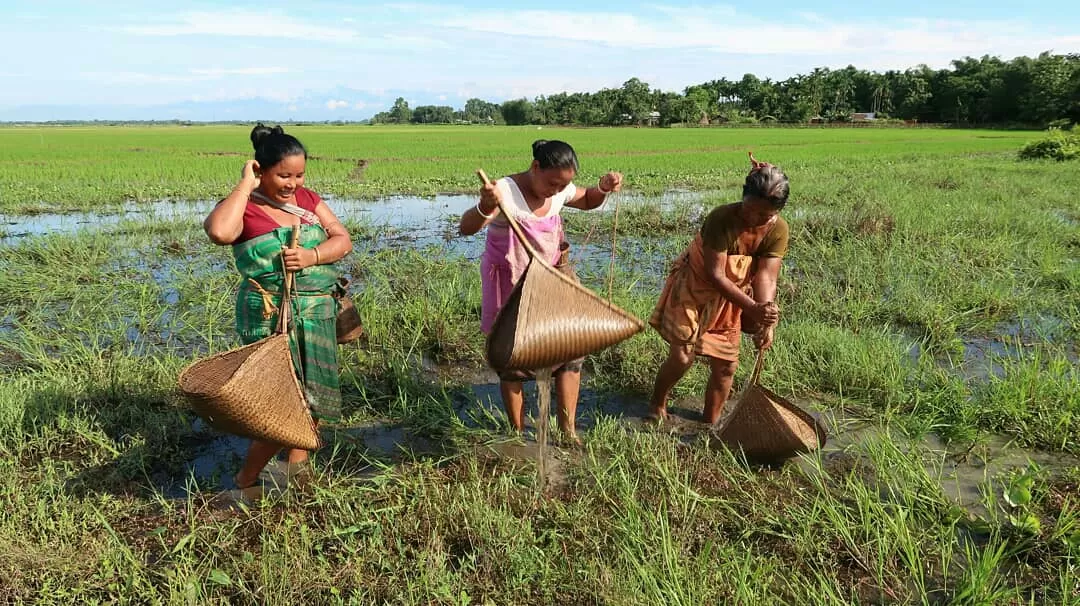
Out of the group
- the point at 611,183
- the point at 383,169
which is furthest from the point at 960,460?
the point at 383,169

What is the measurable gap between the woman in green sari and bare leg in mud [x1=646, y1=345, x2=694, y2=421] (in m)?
1.44

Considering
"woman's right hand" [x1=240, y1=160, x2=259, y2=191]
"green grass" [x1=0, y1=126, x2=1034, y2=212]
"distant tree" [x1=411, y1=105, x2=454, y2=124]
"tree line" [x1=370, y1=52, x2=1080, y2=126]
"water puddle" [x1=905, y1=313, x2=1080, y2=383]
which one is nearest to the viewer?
"woman's right hand" [x1=240, y1=160, x2=259, y2=191]

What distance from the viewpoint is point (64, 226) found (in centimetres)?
727

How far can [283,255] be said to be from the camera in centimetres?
194

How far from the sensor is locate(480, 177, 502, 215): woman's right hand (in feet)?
6.50

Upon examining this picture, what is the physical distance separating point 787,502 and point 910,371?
4.62 ft

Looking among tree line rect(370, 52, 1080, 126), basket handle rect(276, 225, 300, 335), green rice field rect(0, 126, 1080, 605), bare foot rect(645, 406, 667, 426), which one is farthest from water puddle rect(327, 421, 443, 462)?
tree line rect(370, 52, 1080, 126)

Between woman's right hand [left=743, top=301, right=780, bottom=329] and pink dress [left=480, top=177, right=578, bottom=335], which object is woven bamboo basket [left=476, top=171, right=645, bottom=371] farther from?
woman's right hand [left=743, top=301, right=780, bottom=329]

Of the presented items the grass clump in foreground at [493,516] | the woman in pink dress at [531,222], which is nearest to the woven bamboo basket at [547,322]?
the woman in pink dress at [531,222]

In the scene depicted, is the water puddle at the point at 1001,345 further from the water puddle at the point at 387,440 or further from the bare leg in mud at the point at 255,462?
the bare leg in mud at the point at 255,462

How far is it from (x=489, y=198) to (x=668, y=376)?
1.25m

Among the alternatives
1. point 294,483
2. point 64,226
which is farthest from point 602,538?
point 64,226

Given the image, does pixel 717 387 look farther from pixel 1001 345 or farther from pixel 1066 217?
pixel 1066 217

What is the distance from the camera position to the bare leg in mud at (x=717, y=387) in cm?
273
